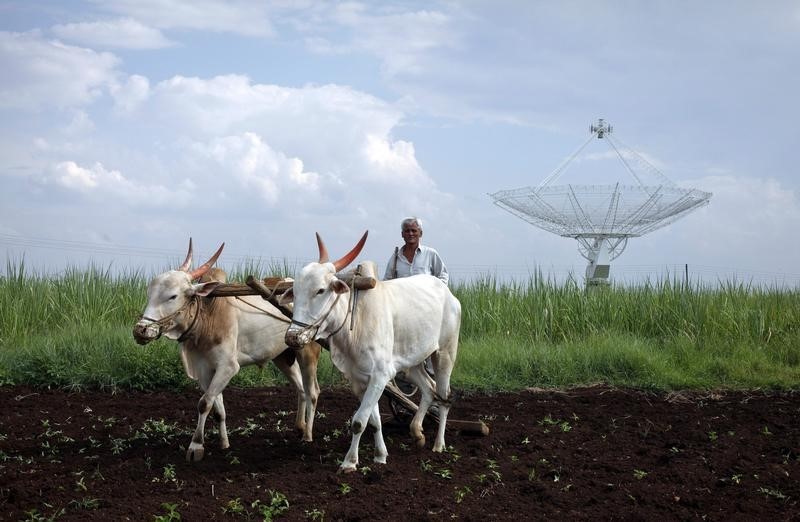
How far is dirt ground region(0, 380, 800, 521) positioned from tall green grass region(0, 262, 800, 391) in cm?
108

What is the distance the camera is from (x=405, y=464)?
6.25 meters

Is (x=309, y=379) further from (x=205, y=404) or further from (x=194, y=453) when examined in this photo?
(x=194, y=453)

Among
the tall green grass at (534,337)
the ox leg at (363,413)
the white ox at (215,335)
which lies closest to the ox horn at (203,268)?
the white ox at (215,335)

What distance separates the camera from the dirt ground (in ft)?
17.6

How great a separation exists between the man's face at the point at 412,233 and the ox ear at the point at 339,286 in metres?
1.98

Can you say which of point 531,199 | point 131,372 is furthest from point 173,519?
point 531,199

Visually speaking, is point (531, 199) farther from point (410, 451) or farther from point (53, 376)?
point (410, 451)

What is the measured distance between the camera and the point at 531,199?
24.4m

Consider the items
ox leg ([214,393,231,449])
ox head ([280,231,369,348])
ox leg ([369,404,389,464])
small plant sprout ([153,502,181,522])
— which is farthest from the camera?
ox leg ([214,393,231,449])

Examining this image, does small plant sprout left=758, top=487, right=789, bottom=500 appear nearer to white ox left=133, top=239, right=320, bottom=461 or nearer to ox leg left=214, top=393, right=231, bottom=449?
white ox left=133, top=239, right=320, bottom=461

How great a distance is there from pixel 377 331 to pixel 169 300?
1.56 m

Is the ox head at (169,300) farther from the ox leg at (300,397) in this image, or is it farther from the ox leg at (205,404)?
the ox leg at (300,397)

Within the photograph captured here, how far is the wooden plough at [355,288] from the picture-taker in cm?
579

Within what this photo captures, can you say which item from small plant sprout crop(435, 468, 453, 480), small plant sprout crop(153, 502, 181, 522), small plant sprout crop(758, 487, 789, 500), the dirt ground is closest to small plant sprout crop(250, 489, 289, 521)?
the dirt ground
